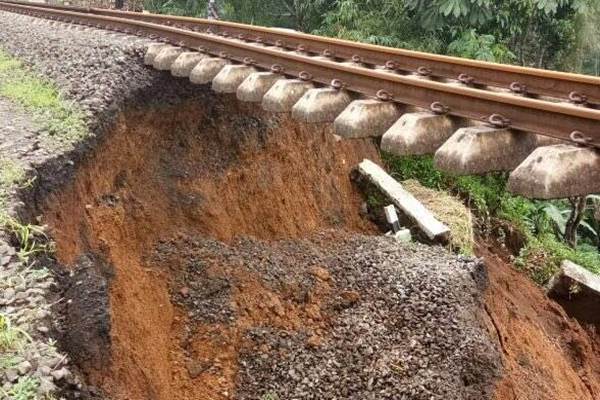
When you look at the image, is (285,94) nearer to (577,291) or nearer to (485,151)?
(485,151)

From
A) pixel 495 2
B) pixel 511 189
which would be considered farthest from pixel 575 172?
pixel 495 2

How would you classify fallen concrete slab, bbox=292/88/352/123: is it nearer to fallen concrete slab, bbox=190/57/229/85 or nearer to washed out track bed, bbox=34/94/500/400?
fallen concrete slab, bbox=190/57/229/85

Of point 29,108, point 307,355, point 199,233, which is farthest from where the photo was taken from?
point 199,233

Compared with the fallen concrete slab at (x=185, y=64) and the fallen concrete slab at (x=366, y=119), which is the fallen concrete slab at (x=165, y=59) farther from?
the fallen concrete slab at (x=366, y=119)

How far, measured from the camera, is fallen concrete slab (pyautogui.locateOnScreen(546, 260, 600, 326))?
9.66m

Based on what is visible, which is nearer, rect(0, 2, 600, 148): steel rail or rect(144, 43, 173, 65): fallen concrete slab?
rect(0, 2, 600, 148): steel rail

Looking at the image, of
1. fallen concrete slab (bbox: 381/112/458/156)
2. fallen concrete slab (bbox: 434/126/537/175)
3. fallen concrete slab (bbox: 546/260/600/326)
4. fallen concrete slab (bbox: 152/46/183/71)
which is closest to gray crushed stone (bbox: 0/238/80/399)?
fallen concrete slab (bbox: 381/112/458/156)

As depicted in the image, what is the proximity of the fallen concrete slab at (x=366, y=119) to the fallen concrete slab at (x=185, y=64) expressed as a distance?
117 inches

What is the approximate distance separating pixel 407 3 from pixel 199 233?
24.8 ft

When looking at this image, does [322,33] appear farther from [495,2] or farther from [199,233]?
[199,233]

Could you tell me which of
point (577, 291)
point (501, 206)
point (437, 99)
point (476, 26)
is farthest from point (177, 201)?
point (476, 26)

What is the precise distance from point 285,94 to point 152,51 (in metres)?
3.01

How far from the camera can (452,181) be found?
445 inches

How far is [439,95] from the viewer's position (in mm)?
4766
